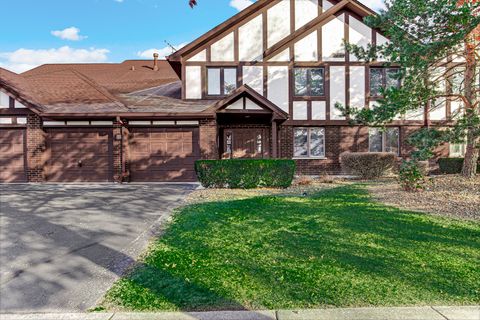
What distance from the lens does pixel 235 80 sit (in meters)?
15.2

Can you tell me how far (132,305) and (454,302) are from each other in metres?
3.24

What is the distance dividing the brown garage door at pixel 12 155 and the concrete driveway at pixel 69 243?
4553mm

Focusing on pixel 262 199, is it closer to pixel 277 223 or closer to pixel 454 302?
pixel 277 223

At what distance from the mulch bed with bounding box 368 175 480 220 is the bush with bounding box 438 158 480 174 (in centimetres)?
467

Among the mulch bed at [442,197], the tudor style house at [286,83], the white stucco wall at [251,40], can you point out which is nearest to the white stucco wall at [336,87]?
the tudor style house at [286,83]

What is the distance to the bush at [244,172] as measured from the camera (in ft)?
35.8

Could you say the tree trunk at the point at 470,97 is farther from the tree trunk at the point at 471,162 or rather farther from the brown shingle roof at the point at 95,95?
the brown shingle roof at the point at 95,95

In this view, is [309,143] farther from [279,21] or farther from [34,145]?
[34,145]

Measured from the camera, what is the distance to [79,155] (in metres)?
→ 13.4

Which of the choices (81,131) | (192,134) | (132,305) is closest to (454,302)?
(132,305)

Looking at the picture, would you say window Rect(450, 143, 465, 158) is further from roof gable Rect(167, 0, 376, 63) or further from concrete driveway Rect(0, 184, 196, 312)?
→ concrete driveway Rect(0, 184, 196, 312)

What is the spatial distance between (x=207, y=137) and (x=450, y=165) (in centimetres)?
1162

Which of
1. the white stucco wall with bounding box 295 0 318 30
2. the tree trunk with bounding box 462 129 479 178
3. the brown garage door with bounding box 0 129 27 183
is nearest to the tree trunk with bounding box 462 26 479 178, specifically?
the tree trunk with bounding box 462 129 479 178

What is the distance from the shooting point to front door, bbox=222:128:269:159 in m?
15.3
